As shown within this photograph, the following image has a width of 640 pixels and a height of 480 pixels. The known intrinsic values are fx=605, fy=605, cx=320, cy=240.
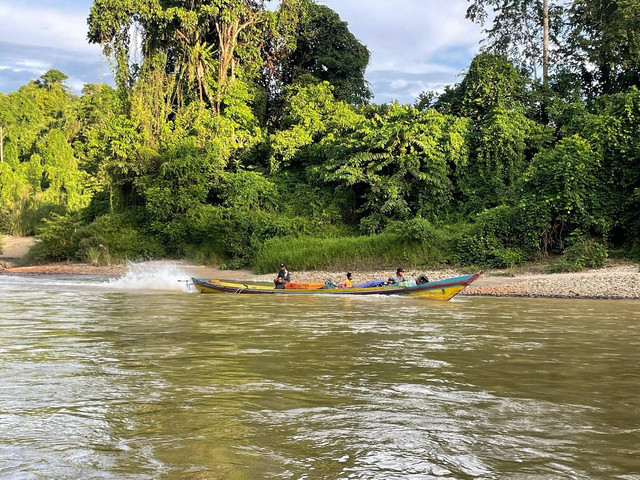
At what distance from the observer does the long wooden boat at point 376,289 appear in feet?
50.0

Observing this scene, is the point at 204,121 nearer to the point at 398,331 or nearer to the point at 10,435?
the point at 398,331

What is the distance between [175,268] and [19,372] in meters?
17.8

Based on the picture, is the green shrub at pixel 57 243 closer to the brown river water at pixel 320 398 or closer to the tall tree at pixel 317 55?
the tall tree at pixel 317 55

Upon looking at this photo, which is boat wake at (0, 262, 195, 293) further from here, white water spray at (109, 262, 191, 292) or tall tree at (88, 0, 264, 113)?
tall tree at (88, 0, 264, 113)

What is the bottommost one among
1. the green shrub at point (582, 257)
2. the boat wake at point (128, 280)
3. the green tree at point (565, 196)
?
the boat wake at point (128, 280)

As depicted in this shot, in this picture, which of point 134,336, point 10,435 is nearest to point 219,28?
point 134,336

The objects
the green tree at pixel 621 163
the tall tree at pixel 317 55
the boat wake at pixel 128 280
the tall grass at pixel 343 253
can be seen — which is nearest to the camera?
the boat wake at pixel 128 280

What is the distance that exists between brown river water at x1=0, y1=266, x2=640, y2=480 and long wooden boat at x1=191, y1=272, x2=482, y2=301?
297 centimetres

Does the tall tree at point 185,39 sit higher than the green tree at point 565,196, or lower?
higher

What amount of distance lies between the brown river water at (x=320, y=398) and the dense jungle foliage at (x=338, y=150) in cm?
962

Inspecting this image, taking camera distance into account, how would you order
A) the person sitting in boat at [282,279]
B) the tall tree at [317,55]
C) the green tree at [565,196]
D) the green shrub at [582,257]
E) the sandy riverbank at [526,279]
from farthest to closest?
the tall tree at [317,55], the green tree at [565,196], the green shrub at [582,257], the person sitting in boat at [282,279], the sandy riverbank at [526,279]

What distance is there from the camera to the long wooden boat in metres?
15.2

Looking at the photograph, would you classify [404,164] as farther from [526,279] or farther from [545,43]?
[545,43]

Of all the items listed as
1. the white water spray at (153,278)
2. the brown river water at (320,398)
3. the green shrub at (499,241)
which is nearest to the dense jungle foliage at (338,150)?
the green shrub at (499,241)
